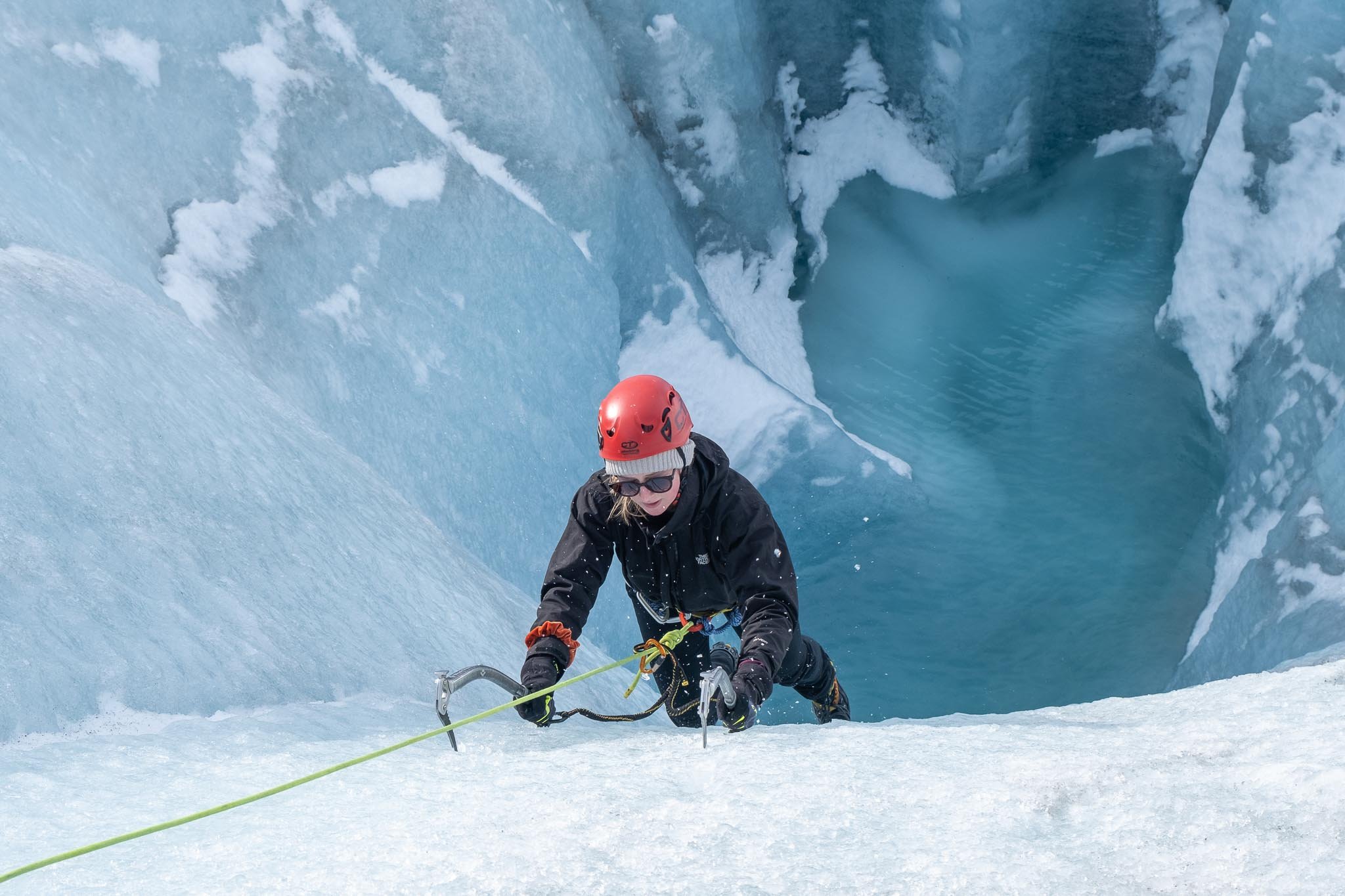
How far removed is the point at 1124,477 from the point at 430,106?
5.29m

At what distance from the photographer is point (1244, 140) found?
24.3 ft

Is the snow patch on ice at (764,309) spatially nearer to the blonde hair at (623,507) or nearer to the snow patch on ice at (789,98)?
the snow patch on ice at (789,98)

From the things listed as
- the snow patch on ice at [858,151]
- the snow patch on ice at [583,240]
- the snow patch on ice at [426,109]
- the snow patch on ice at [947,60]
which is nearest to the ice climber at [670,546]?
the snow patch on ice at [426,109]

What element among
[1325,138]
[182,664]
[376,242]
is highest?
[1325,138]

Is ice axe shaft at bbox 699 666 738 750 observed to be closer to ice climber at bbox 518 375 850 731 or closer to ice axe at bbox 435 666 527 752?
ice climber at bbox 518 375 850 731

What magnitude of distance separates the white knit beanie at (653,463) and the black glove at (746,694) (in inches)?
20.3

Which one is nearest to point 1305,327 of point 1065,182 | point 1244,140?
point 1244,140

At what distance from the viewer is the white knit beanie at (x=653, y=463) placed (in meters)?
2.55

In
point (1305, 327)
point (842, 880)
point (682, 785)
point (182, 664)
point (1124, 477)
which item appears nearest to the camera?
point (842, 880)

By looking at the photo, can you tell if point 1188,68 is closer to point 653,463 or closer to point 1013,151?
point 1013,151

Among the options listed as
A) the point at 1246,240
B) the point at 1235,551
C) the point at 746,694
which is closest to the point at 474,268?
the point at 746,694

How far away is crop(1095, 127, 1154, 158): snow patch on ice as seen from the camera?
8.78m

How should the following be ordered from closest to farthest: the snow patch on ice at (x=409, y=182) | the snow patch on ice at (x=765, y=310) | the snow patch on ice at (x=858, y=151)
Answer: the snow patch on ice at (x=409, y=182)
the snow patch on ice at (x=765, y=310)
the snow patch on ice at (x=858, y=151)

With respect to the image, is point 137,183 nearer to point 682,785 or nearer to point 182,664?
point 182,664
